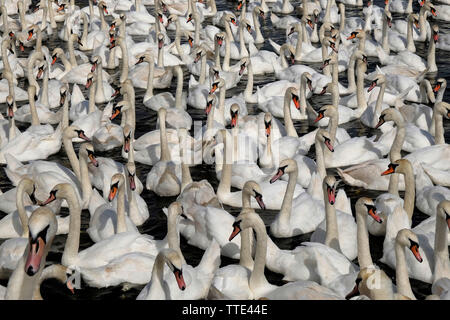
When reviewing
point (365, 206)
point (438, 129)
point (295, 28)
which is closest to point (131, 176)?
point (365, 206)

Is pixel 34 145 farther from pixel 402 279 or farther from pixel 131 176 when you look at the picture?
pixel 402 279

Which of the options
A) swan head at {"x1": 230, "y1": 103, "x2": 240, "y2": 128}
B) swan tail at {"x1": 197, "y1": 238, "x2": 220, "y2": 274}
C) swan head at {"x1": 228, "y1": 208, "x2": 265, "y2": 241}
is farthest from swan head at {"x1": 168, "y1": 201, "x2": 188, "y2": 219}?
swan head at {"x1": 230, "y1": 103, "x2": 240, "y2": 128}

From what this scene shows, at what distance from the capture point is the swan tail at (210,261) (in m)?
10.5

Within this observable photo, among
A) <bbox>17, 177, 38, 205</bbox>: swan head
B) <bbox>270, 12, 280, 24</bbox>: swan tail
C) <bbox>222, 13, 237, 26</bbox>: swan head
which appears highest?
<bbox>17, 177, 38, 205</bbox>: swan head

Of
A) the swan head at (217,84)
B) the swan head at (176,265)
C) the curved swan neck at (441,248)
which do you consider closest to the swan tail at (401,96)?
the swan head at (217,84)

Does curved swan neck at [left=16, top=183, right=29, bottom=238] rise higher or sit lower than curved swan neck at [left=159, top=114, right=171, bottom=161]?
higher

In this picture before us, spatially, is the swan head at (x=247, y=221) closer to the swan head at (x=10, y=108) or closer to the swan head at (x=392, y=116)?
the swan head at (x=392, y=116)

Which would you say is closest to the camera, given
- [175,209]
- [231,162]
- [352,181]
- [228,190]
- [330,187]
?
[175,209]

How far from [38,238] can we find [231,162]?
548 cm

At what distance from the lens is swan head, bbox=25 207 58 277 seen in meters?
8.23

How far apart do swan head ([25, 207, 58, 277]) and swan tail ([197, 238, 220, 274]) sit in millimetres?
2476

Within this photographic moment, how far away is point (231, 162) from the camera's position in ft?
44.0

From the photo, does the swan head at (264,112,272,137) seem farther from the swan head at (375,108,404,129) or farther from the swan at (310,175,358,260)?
the swan at (310,175,358,260)

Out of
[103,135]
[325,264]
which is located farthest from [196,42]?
[325,264]
